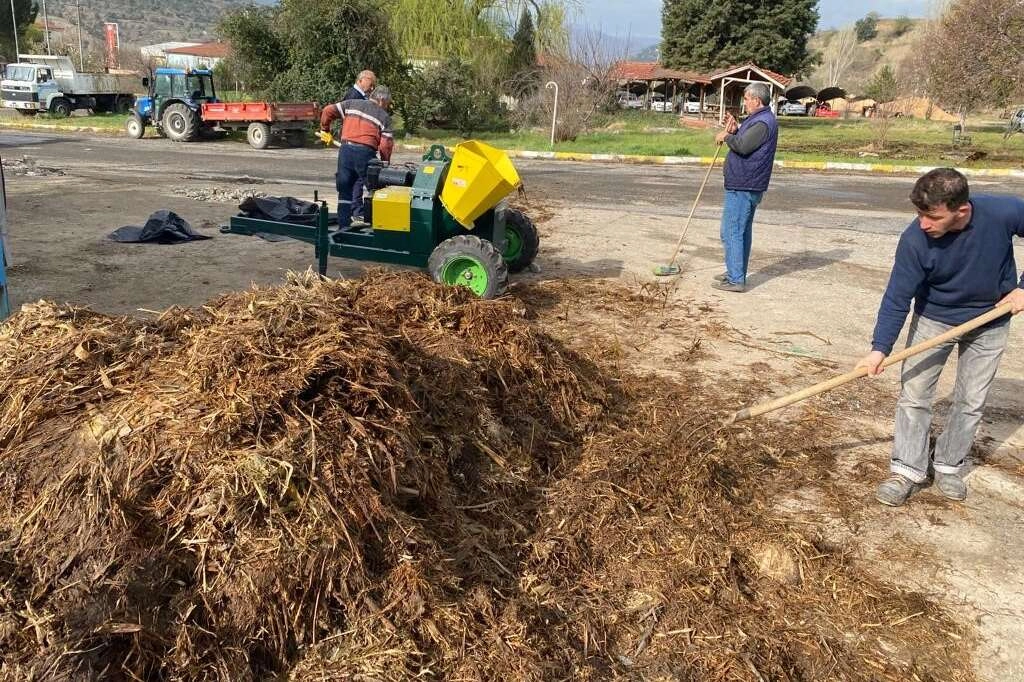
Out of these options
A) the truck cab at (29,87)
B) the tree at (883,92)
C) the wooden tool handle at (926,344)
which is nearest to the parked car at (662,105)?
the tree at (883,92)

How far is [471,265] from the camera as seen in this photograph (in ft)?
20.8

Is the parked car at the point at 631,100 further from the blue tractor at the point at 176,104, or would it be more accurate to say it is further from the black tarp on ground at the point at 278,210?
the black tarp on ground at the point at 278,210

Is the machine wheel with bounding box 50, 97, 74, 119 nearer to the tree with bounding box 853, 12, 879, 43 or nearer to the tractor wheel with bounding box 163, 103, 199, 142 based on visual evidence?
the tractor wheel with bounding box 163, 103, 199, 142

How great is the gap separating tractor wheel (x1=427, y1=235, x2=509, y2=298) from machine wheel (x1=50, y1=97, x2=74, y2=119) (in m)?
33.4

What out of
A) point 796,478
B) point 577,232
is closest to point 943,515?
point 796,478

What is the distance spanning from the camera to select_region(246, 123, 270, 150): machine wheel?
2236 centimetres

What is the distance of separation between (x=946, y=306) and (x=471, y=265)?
366 centimetres

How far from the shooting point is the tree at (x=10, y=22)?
178ft

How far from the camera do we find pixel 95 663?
2.07m

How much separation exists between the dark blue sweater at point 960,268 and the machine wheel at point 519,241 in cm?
447

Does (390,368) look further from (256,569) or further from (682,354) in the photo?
(682,354)

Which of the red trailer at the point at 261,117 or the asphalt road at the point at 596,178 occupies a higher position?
the red trailer at the point at 261,117

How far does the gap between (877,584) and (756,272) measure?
19.4ft

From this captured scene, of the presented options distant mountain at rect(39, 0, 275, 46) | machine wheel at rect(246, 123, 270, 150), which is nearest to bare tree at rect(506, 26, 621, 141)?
machine wheel at rect(246, 123, 270, 150)
